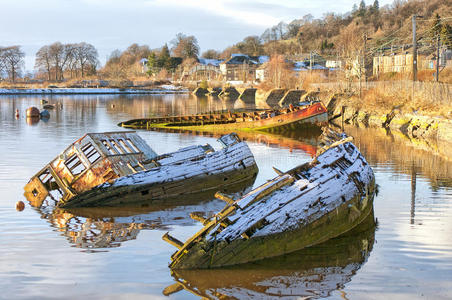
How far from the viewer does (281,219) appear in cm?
1013

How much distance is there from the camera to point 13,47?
148 m

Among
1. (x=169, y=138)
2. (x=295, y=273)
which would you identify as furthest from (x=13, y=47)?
(x=295, y=273)

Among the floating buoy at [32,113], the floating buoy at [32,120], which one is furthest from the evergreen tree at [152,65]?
the floating buoy at [32,120]

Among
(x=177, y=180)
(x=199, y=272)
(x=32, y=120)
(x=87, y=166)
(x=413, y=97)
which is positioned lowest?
(x=199, y=272)

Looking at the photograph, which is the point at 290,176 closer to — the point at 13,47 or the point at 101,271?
the point at 101,271

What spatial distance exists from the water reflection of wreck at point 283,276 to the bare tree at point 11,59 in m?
147

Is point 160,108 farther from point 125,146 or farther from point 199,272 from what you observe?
point 199,272

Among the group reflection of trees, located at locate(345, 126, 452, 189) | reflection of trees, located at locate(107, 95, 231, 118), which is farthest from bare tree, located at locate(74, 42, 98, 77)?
reflection of trees, located at locate(345, 126, 452, 189)

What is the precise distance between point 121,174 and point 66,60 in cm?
14591

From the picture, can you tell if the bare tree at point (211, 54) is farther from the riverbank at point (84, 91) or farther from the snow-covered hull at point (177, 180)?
the snow-covered hull at point (177, 180)

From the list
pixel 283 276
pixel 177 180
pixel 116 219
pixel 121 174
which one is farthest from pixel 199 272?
pixel 177 180

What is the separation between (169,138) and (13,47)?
12929 centimetres

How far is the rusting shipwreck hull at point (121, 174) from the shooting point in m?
15.2

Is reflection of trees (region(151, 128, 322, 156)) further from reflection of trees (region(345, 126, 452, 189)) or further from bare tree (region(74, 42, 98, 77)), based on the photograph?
bare tree (region(74, 42, 98, 77))
